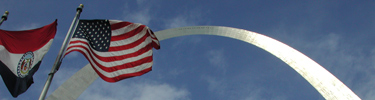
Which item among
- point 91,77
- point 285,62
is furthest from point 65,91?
point 285,62

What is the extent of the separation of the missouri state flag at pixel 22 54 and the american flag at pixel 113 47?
73cm

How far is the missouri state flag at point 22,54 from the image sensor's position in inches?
363

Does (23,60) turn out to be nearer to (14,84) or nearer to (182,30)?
(14,84)

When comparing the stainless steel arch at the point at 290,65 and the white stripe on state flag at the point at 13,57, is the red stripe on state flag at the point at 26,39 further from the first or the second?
the stainless steel arch at the point at 290,65

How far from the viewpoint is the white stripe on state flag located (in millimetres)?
9359

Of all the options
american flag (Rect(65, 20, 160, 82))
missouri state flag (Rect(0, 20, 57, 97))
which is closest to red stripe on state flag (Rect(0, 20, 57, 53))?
missouri state flag (Rect(0, 20, 57, 97))

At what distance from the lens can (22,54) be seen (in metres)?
9.67

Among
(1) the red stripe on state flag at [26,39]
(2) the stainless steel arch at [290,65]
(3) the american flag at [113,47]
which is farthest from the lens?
(2) the stainless steel arch at [290,65]

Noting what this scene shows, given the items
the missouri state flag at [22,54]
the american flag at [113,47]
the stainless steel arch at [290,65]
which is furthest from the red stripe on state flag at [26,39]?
the stainless steel arch at [290,65]

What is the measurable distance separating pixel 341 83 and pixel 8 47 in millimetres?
16506

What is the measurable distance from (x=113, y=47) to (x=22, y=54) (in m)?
2.66

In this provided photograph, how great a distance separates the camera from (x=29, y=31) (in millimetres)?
10312

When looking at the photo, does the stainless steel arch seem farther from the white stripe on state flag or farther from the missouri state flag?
the white stripe on state flag

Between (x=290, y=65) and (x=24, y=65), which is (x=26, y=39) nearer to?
(x=24, y=65)
